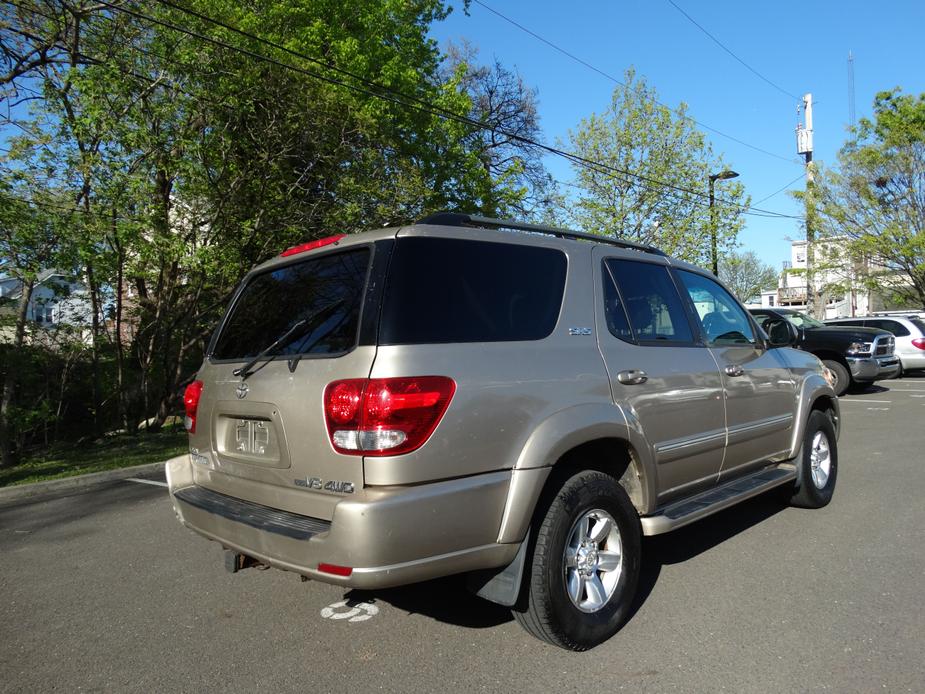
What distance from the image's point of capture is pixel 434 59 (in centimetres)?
1989

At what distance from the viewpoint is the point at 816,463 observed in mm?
5590

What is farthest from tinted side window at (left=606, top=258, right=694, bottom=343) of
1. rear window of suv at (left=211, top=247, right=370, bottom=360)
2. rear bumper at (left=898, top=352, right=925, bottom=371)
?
rear bumper at (left=898, top=352, right=925, bottom=371)

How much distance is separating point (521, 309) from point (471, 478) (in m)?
0.89

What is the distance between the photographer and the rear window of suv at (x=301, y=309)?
2.99 metres

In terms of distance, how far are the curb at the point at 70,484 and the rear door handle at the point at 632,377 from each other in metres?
6.74

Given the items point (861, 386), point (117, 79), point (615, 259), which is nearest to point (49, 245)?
point (117, 79)

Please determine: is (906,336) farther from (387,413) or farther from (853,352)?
(387,413)

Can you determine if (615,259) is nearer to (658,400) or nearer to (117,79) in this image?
(658,400)

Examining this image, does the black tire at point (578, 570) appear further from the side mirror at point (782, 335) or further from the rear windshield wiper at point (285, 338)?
the side mirror at point (782, 335)

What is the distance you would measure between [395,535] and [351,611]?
1.42m

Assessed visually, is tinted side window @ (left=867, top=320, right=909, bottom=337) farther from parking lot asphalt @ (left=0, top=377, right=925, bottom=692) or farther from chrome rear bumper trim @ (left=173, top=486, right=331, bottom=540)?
chrome rear bumper trim @ (left=173, top=486, right=331, bottom=540)

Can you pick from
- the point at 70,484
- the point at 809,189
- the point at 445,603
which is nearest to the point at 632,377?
the point at 445,603

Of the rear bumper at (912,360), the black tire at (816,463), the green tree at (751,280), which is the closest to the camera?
the black tire at (816,463)

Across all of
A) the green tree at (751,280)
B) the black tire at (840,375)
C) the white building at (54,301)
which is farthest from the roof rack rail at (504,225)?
the green tree at (751,280)
